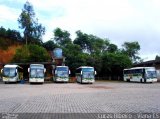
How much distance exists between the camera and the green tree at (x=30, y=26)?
89.3 meters

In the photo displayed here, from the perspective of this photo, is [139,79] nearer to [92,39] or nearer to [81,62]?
[81,62]

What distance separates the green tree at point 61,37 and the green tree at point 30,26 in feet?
32.8

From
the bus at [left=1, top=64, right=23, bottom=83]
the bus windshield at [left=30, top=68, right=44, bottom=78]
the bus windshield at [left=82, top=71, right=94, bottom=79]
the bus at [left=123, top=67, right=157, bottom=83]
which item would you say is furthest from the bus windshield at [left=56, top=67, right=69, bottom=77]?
the bus at [left=123, top=67, right=157, bottom=83]

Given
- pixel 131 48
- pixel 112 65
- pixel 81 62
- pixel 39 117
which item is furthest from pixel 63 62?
pixel 39 117

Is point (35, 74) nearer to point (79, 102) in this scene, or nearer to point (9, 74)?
point (9, 74)

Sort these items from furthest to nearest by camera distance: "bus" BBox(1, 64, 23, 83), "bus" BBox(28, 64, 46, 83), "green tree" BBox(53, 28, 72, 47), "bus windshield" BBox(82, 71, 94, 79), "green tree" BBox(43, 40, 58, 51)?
"green tree" BBox(53, 28, 72, 47), "green tree" BBox(43, 40, 58, 51), "bus windshield" BBox(82, 71, 94, 79), "bus" BBox(1, 64, 23, 83), "bus" BBox(28, 64, 46, 83)

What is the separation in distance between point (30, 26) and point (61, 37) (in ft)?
53.6

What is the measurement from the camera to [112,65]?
84.9 metres

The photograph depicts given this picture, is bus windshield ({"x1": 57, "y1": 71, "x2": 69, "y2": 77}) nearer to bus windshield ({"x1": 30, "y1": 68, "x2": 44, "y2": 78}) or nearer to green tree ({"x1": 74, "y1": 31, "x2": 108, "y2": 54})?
bus windshield ({"x1": 30, "y1": 68, "x2": 44, "y2": 78})

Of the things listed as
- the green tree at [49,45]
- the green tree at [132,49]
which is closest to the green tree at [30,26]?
the green tree at [49,45]

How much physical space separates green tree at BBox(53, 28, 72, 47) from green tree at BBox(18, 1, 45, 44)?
999 centimetres

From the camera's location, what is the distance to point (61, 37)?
106 m

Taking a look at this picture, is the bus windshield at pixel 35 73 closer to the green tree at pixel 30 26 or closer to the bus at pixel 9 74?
the bus at pixel 9 74

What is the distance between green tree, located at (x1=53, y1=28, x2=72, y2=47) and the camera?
10488 cm
